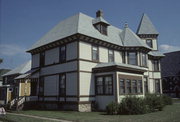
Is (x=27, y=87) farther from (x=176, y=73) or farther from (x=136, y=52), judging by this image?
(x=176, y=73)

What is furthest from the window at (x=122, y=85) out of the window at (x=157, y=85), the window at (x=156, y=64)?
the window at (x=156, y=64)

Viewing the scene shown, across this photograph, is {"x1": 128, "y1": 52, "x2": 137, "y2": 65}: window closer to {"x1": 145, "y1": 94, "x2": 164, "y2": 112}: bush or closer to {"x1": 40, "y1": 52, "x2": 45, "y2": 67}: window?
{"x1": 145, "y1": 94, "x2": 164, "y2": 112}: bush

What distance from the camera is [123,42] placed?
27719 mm

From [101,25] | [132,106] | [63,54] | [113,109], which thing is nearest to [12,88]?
[63,54]

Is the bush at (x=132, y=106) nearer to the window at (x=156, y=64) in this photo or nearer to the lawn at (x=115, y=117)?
the lawn at (x=115, y=117)

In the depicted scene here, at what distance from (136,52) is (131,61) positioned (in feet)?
5.10

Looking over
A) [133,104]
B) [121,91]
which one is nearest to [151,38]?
[121,91]

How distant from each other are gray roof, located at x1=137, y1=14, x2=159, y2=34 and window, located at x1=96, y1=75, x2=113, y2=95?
55.2ft

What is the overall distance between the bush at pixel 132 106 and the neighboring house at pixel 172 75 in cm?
3366

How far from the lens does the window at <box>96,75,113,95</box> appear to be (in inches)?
811

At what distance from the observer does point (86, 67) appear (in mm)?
21547

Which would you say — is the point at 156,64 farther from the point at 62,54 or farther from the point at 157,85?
the point at 62,54

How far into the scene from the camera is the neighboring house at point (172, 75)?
155 ft

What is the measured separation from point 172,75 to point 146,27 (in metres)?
19.2
